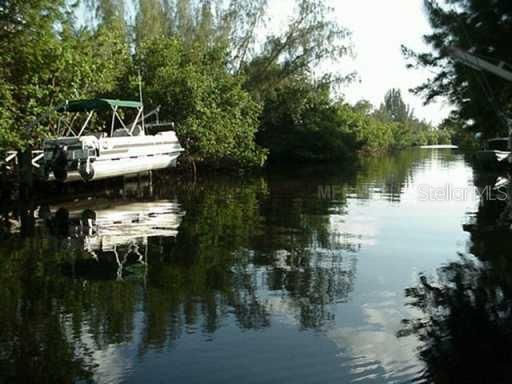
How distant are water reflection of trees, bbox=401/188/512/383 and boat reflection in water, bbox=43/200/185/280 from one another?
13.7 ft

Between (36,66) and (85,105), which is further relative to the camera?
(85,105)

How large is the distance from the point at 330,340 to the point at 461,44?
15.2 m

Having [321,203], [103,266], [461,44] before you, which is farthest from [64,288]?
[461,44]

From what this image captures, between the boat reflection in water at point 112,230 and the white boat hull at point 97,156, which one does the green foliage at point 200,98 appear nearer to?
the white boat hull at point 97,156

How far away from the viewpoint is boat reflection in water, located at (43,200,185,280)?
365 inches

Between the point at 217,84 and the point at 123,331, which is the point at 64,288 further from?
the point at 217,84

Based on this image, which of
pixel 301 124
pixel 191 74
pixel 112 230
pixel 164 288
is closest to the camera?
pixel 164 288

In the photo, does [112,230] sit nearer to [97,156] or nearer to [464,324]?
[97,156]

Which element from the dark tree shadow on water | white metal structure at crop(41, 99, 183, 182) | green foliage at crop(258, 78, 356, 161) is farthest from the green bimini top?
green foliage at crop(258, 78, 356, 161)

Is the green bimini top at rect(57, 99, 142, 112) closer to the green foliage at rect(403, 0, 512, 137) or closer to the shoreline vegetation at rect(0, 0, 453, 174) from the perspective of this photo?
the shoreline vegetation at rect(0, 0, 453, 174)

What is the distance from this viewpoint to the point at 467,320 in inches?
257

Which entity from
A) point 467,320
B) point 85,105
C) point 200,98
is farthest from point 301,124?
point 467,320

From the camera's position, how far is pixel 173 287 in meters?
7.95

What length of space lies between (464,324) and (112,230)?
26.5 feet
